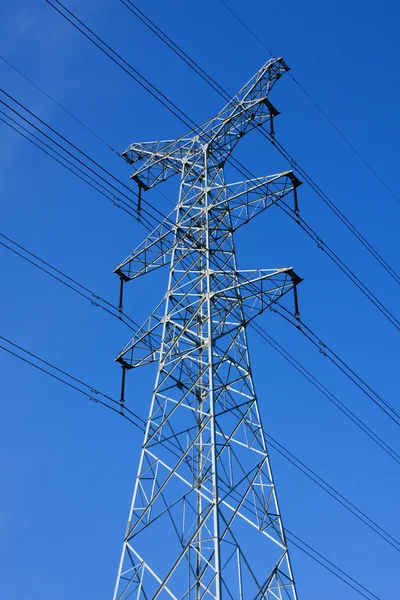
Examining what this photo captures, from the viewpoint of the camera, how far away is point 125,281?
25906mm

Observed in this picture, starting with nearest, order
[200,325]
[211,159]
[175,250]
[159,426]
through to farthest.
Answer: [159,426] → [200,325] → [175,250] → [211,159]

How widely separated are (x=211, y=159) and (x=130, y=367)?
23.3 feet

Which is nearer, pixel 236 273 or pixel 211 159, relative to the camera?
pixel 236 273

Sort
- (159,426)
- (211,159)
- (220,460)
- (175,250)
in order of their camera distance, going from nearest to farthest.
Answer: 1. (220,460)
2. (159,426)
3. (175,250)
4. (211,159)

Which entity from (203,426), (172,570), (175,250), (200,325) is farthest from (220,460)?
(175,250)

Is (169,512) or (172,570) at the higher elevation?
(169,512)

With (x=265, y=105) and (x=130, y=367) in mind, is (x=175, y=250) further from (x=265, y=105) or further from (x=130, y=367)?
(x=265, y=105)

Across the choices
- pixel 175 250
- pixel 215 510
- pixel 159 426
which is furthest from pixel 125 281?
pixel 215 510

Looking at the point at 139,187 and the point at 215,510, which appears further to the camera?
the point at 139,187

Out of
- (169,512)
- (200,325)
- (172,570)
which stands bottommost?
(172,570)

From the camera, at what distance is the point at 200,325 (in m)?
22.6

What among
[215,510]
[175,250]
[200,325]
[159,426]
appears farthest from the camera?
[175,250]

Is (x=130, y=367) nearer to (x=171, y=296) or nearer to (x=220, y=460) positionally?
(x=171, y=296)

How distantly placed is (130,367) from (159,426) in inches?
146
